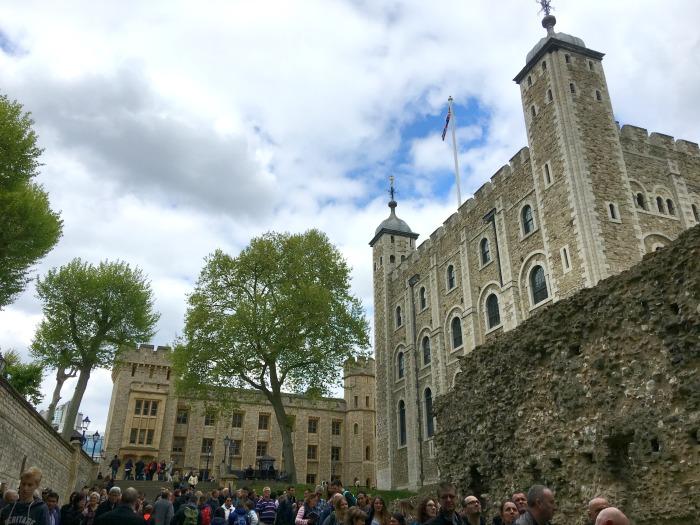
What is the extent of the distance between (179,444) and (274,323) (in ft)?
72.9

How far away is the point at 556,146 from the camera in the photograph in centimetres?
2436

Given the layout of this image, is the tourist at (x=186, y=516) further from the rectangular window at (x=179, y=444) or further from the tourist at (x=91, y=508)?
the rectangular window at (x=179, y=444)

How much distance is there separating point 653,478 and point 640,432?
2.18ft

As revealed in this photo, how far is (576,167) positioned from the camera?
2327 centimetres

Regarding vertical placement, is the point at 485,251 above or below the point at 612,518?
above

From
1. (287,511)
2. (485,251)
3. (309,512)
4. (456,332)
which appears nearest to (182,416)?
(456,332)

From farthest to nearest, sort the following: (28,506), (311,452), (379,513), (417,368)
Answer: (311,452) < (417,368) < (379,513) < (28,506)

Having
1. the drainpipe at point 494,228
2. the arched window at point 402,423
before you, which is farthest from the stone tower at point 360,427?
the drainpipe at point 494,228

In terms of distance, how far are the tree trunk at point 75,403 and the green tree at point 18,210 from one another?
376 inches

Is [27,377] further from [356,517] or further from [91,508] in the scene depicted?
[356,517]

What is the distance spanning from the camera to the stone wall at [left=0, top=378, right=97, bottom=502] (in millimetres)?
13398

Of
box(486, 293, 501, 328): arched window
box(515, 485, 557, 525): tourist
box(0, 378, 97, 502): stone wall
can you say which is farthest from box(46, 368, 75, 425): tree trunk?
box(515, 485, 557, 525): tourist

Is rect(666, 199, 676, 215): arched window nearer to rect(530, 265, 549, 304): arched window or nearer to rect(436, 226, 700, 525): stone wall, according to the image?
rect(530, 265, 549, 304): arched window

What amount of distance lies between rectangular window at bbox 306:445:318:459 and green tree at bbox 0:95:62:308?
112 feet
